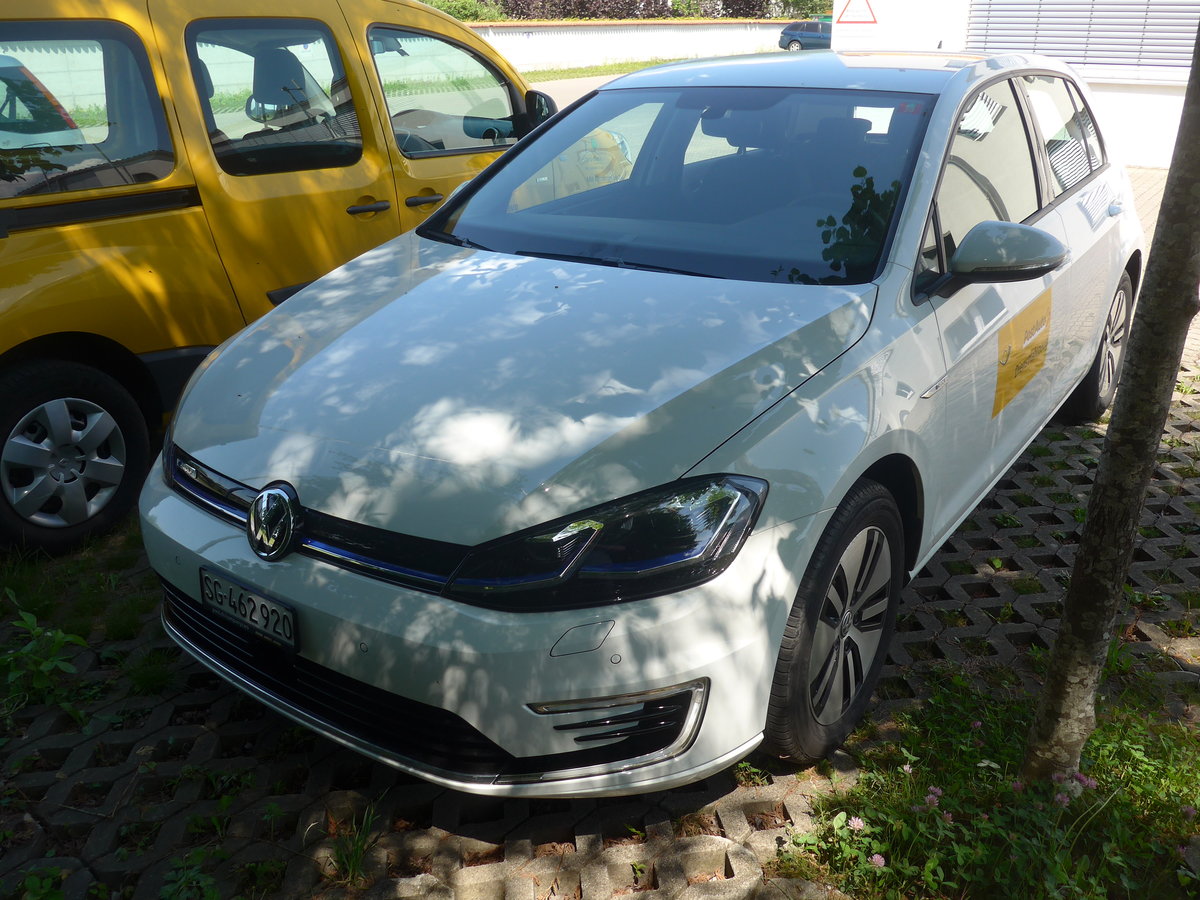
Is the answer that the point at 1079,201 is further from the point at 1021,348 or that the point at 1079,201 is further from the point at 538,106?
the point at 538,106

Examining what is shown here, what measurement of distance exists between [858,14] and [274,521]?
12.4m

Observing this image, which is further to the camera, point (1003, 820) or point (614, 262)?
point (614, 262)

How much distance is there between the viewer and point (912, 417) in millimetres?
2750

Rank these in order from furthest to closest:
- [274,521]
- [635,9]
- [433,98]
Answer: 1. [635,9]
2. [433,98]
3. [274,521]

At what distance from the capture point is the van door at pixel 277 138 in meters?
4.12

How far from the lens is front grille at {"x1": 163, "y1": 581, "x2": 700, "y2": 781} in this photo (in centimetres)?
226

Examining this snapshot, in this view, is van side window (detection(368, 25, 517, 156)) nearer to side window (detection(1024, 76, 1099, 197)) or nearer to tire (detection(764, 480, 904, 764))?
side window (detection(1024, 76, 1099, 197))

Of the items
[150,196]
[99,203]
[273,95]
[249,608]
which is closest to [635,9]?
[273,95]

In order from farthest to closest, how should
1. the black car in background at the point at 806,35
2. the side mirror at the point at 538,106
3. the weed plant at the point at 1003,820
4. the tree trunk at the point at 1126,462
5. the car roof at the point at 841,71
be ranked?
the black car in background at the point at 806,35 → the side mirror at the point at 538,106 → the car roof at the point at 841,71 → the weed plant at the point at 1003,820 → the tree trunk at the point at 1126,462

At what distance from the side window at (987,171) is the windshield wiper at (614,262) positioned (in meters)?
0.76

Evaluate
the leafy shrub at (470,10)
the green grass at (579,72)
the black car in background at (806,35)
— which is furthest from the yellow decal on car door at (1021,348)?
the leafy shrub at (470,10)

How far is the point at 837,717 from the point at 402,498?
1283 millimetres

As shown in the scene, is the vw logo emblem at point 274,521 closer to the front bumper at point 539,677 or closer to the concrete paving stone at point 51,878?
the front bumper at point 539,677

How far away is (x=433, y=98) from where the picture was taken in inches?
200
